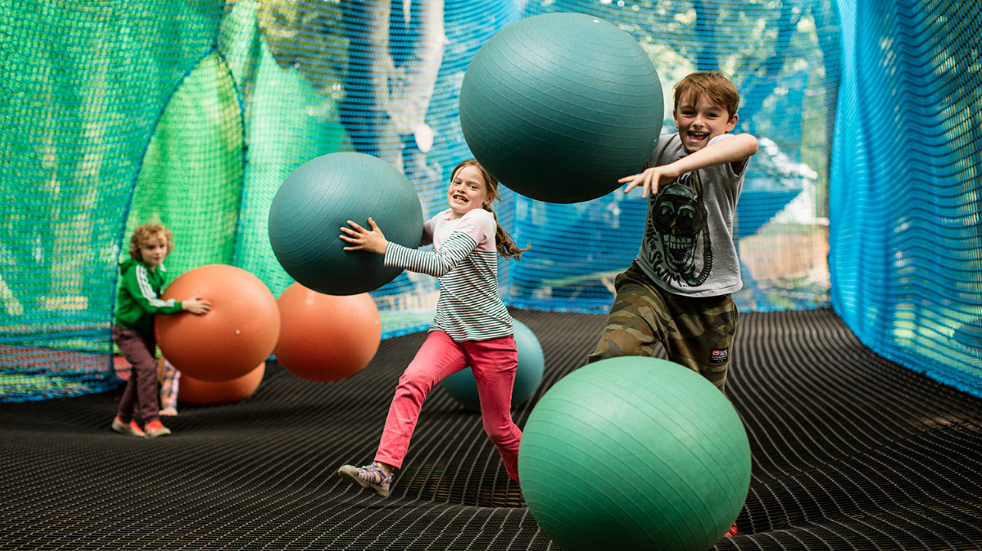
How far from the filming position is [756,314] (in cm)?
1101

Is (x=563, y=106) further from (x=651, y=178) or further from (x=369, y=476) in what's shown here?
(x=369, y=476)

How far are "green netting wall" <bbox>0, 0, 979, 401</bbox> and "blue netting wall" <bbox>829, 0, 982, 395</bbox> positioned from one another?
85mm

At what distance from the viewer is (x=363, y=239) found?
Result: 3.09 meters

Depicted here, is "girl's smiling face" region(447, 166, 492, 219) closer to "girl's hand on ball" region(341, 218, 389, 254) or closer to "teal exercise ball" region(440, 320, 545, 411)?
"girl's hand on ball" region(341, 218, 389, 254)

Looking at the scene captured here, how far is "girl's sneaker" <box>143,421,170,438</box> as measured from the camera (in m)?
5.16

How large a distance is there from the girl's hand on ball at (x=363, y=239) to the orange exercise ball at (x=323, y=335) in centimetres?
300

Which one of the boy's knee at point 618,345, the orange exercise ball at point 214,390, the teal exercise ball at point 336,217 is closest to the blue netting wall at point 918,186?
the boy's knee at point 618,345

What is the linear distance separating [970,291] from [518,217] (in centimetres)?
662

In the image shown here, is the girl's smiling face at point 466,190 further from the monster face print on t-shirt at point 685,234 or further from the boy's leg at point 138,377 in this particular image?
the boy's leg at point 138,377

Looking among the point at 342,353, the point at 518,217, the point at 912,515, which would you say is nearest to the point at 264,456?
the point at 342,353

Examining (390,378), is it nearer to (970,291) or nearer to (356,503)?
(356,503)

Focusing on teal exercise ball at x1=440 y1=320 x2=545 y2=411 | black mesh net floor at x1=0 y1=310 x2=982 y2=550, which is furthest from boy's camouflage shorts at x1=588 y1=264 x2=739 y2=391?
teal exercise ball at x1=440 y1=320 x2=545 y2=411

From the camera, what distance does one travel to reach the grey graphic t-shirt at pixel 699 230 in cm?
309

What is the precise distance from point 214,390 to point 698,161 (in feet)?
15.7
